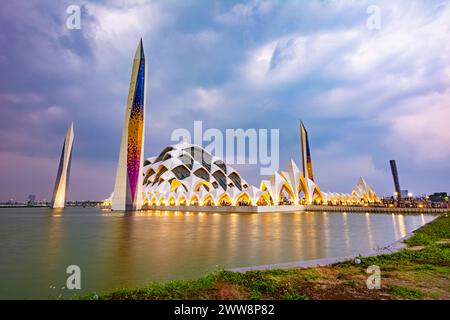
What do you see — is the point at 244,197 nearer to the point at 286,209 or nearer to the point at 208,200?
the point at 286,209

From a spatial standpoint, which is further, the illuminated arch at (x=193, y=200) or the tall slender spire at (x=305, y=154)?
the tall slender spire at (x=305, y=154)

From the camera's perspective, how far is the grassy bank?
13.7ft

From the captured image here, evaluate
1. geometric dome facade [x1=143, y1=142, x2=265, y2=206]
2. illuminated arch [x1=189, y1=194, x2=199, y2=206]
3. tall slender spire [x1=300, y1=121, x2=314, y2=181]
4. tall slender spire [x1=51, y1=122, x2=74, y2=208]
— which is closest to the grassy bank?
geometric dome facade [x1=143, y1=142, x2=265, y2=206]

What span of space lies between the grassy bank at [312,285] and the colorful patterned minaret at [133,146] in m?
35.3

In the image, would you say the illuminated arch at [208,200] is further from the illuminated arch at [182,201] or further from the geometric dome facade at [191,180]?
the illuminated arch at [182,201]

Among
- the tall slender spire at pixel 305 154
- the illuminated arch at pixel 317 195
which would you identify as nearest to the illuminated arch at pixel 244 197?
the illuminated arch at pixel 317 195

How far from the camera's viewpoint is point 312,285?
465 cm

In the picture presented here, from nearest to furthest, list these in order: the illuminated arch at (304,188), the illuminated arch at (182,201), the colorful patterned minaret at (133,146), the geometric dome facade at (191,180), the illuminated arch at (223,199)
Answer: the colorful patterned minaret at (133,146) → the illuminated arch at (223,199) → the geometric dome facade at (191,180) → the illuminated arch at (182,201) → the illuminated arch at (304,188)

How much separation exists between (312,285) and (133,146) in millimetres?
37259

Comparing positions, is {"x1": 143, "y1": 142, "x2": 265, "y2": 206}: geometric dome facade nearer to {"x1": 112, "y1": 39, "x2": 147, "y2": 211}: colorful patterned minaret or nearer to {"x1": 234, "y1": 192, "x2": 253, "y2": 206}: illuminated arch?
{"x1": 234, "y1": 192, "x2": 253, "y2": 206}: illuminated arch

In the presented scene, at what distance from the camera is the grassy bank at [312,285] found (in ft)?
13.7

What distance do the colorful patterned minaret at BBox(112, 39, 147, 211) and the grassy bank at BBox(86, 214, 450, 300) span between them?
35.3 meters
